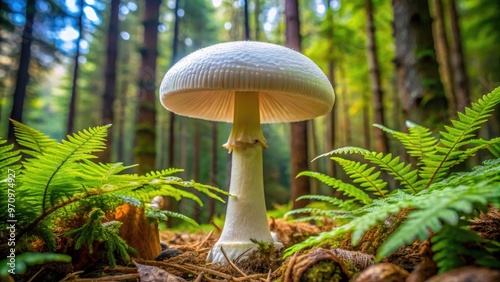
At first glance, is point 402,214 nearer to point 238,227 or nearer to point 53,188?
point 238,227

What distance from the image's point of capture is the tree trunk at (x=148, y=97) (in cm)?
673

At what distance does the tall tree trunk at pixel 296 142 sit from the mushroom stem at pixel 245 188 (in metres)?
1.23

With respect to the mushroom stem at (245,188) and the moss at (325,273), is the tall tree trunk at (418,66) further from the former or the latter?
the moss at (325,273)

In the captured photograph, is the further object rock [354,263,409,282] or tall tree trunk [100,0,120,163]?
tall tree trunk [100,0,120,163]

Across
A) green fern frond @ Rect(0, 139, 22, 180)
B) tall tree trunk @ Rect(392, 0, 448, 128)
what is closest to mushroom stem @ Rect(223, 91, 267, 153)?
green fern frond @ Rect(0, 139, 22, 180)

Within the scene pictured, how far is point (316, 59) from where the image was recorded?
852 centimetres

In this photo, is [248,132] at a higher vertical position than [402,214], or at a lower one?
higher

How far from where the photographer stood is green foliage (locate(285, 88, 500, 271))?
930 mm

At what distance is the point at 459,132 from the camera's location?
66.6 inches

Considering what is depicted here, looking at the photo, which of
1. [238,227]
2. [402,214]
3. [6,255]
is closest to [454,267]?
[402,214]

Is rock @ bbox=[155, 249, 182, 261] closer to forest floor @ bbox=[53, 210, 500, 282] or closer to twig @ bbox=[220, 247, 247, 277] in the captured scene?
forest floor @ bbox=[53, 210, 500, 282]

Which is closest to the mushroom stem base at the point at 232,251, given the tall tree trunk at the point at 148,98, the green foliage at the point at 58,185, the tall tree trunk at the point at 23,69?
the green foliage at the point at 58,185

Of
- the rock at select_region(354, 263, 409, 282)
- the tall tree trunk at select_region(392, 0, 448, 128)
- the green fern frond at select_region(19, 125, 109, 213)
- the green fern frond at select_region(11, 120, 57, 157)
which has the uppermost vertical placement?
the tall tree trunk at select_region(392, 0, 448, 128)

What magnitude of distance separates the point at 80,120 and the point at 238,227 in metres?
23.6
